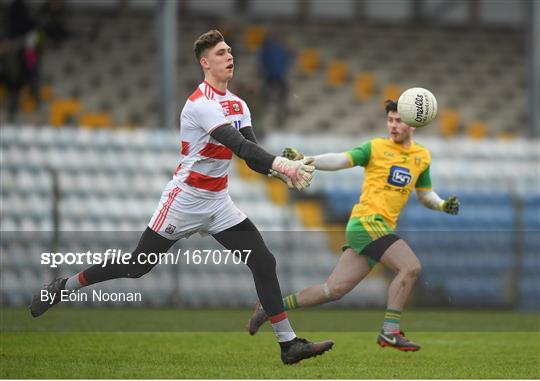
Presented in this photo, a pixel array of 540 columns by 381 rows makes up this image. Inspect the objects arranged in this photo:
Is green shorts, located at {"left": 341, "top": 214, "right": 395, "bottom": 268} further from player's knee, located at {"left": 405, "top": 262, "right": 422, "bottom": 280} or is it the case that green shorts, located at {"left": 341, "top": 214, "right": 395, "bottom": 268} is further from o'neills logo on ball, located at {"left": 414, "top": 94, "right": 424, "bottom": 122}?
o'neills logo on ball, located at {"left": 414, "top": 94, "right": 424, "bottom": 122}

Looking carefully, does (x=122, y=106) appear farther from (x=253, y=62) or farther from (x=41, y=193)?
(x=41, y=193)

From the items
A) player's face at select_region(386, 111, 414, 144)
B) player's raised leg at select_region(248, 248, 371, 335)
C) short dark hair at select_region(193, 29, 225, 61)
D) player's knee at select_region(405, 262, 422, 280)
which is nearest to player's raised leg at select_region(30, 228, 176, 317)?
short dark hair at select_region(193, 29, 225, 61)

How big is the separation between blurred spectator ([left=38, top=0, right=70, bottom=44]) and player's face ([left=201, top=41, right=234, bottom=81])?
10.6 m

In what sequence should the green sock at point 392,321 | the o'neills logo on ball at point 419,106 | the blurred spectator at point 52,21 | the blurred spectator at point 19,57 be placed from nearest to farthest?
1. the o'neills logo on ball at point 419,106
2. the green sock at point 392,321
3. the blurred spectator at point 19,57
4. the blurred spectator at point 52,21

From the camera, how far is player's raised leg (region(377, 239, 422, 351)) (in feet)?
28.9

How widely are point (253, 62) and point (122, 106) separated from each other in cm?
291

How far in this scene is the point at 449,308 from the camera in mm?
14617

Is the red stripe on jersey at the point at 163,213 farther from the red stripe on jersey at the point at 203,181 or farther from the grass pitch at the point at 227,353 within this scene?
the grass pitch at the point at 227,353

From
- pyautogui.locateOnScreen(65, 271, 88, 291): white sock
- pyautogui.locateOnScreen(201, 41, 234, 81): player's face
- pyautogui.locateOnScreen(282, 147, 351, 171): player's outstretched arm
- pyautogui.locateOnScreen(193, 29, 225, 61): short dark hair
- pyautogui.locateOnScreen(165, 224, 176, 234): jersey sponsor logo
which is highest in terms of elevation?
pyautogui.locateOnScreen(193, 29, 225, 61): short dark hair

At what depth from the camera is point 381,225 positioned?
361 inches

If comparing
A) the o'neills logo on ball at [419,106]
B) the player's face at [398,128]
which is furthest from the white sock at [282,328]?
the player's face at [398,128]

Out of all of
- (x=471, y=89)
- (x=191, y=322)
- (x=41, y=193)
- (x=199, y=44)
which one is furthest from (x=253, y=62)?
(x=199, y=44)

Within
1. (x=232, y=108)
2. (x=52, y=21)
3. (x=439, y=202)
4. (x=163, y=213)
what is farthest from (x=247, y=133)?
(x=52, y=21)

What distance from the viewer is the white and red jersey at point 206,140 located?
7.57m
